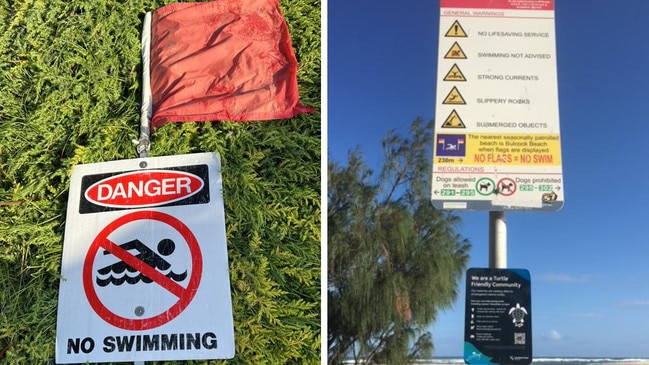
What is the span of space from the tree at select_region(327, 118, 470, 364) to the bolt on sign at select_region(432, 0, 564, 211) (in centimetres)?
7

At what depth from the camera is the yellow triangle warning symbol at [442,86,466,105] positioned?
1.79 metres

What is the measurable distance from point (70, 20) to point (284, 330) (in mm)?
1423

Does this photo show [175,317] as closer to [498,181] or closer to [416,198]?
[416,198]

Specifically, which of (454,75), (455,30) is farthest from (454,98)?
(455,30)

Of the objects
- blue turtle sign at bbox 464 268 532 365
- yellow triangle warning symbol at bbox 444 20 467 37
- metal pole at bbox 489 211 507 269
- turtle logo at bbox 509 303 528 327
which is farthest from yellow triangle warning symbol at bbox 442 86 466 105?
turtle logo at bbox 509 303 528 327

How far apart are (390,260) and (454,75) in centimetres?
55

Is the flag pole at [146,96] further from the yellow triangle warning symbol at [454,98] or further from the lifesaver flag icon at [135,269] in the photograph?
the yellow triangle warning symbol at [454,98]

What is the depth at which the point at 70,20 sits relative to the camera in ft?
7.99

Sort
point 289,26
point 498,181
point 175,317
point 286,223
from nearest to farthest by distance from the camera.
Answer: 1. point 498,181
2. point 175,317
3. point 286,223
4. point 289,26

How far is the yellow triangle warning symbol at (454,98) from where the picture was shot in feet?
5.88

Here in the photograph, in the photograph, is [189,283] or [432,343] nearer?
[432,343]

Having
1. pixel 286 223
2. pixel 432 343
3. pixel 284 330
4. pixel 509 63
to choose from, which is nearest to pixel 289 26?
pixel 286 223

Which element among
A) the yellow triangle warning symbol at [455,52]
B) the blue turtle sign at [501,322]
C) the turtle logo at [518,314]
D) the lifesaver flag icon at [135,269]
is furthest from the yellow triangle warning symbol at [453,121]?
the lifesaver flag icon at [135,269]

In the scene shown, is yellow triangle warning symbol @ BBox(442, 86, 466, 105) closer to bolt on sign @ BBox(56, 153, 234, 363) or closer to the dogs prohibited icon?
bolt on sign @ BBox(56, 153, 234, 363)
